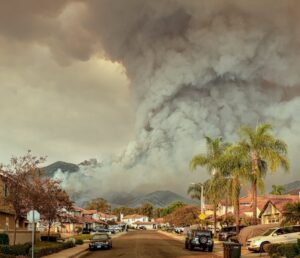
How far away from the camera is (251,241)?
39.4m

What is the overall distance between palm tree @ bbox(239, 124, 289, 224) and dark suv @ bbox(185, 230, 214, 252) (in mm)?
7656

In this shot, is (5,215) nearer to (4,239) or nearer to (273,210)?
(4,239)

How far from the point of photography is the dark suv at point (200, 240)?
43.7 metres

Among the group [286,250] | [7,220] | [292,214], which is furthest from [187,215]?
[286,250]

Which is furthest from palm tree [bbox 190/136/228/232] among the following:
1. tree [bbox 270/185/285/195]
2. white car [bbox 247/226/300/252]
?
tree [bbox 270/185/285/195]

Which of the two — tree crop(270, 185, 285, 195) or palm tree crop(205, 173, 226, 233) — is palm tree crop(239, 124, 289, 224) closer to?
palm tree crop(205, 173, 226, 233)

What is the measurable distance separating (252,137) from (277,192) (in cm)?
8836

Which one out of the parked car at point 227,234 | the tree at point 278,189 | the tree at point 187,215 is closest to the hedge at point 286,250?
the parked car at point 227,234

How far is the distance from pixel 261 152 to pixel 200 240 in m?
11.9

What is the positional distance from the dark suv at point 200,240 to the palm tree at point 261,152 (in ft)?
25.1

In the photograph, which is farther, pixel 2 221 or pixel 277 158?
pixel 2 221

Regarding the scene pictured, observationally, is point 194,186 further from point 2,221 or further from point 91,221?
point 91,221

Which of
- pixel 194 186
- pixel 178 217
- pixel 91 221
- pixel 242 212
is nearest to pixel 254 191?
pixel 194 186

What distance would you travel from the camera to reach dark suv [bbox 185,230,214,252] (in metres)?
43.7
